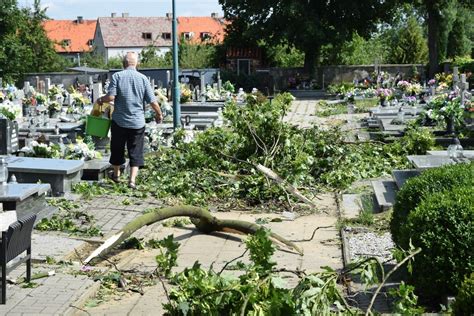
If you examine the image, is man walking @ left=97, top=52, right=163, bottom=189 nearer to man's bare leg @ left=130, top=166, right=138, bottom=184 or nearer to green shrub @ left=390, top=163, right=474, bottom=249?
man's bare leg @ left=130, top=166, right=138, bottom=184

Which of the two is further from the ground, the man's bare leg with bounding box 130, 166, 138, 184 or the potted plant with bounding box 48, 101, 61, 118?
the potted plant with bounding box 48, 101, 61, 118

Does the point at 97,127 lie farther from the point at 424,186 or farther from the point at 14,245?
the point at 424,186

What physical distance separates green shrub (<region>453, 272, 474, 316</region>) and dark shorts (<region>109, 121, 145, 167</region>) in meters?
7.83

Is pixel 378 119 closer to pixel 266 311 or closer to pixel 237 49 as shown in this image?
pixel 266 311

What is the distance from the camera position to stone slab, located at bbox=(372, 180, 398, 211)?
10891mm

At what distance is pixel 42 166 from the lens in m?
11.5

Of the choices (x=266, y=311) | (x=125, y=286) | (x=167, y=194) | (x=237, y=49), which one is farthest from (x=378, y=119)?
(x=237, y=49)

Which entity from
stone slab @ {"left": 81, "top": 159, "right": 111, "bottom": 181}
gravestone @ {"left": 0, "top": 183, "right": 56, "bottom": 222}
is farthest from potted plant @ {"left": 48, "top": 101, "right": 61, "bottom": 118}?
gravestone @ {"left": 0, "top": 183, "right": 56, "bottom": 222}

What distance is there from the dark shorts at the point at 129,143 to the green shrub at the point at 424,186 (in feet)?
18.0

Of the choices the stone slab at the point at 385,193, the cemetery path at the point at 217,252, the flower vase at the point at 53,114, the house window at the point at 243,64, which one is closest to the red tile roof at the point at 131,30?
the house window at the point at 243,64

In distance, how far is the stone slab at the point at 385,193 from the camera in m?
10.9

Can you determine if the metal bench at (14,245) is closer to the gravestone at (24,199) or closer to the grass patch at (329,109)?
the gravestone at (24,199)

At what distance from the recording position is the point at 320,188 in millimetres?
12930

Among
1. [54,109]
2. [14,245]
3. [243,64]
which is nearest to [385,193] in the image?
[14,245]
